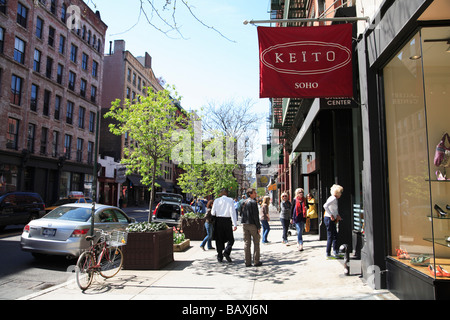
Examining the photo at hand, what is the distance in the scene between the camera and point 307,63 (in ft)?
20.7

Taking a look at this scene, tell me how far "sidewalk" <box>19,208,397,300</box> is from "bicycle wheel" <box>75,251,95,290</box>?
0.15 meters

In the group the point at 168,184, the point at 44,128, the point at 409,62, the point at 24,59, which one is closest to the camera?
the point at 409,62

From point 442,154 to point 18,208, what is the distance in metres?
16.5

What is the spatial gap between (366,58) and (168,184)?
202ft

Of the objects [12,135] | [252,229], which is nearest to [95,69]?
[12,135]

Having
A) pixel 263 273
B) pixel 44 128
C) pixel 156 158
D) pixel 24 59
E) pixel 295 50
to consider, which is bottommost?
pixel 263 273

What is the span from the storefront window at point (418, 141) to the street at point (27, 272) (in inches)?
257

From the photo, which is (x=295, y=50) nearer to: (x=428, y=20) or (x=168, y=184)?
(x=428, y=20)

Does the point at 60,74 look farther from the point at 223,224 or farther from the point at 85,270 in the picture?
the point at 85,270

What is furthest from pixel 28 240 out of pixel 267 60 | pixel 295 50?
pixel 295 50

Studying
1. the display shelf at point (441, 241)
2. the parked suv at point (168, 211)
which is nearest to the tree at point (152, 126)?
the parked suv at point (168, 211)

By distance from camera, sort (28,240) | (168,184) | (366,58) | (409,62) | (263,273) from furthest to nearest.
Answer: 1. (168,184)
2. (28,240)
3. (263,273)
4. (366,58)
5. (409,62)

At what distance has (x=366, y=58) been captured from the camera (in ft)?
20.2

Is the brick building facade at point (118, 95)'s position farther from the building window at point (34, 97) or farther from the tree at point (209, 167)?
the tree at point (209, 167)
